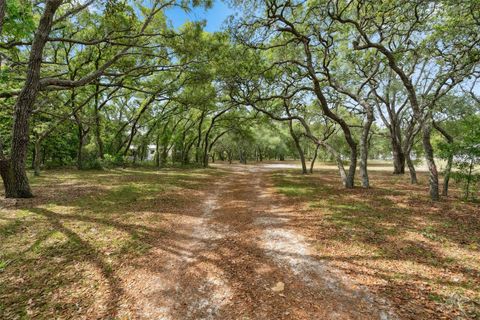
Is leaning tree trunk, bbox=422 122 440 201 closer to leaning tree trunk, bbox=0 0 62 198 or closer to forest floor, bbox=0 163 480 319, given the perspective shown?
forest floor, bbox=0 163 480 319

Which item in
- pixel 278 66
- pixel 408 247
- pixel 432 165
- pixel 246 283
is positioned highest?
pixel 278 66

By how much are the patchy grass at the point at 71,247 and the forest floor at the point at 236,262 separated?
0.02 meters

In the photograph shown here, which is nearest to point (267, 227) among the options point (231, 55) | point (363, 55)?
point (231, 55)

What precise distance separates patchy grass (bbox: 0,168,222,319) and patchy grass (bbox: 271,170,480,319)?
405 cm

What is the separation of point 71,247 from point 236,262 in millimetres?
3542

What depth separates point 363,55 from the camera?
1412 cm

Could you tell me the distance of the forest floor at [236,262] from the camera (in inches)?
130

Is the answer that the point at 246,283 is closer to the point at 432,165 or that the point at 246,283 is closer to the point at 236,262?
the point at 236,262

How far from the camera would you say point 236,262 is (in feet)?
15.1

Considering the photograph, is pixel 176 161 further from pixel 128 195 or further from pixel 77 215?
pixel 77 215

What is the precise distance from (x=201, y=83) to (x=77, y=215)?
10197 millimetres

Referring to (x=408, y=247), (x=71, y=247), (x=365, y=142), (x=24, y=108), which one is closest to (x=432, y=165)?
(x=365, y=142)

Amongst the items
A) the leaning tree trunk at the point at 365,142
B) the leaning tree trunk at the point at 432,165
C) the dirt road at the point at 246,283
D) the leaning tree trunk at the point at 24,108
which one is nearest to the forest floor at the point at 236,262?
the dirt road at the point at 246,283

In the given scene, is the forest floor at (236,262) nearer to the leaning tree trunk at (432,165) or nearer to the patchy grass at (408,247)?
the patchy grass at (408,247)
